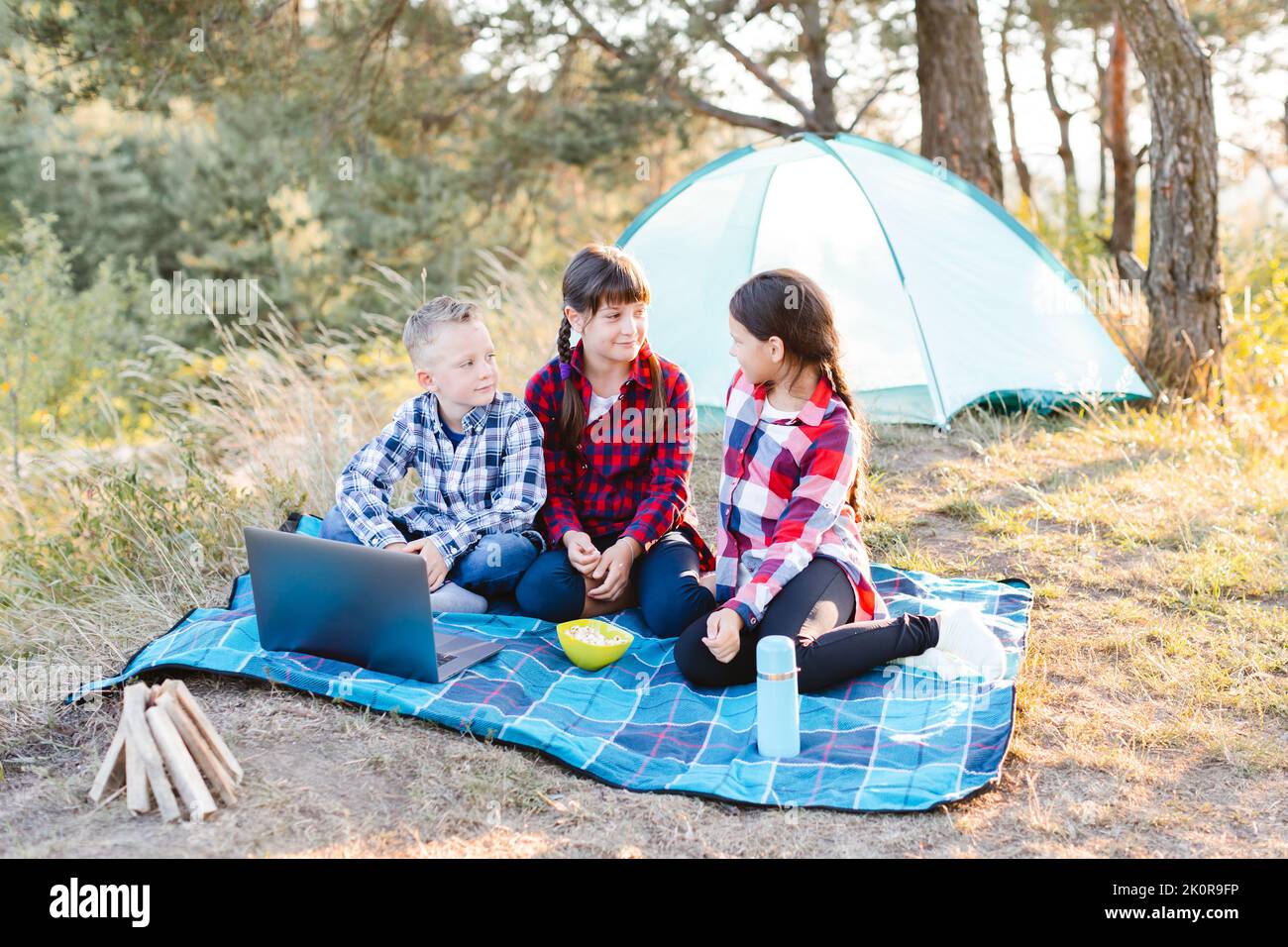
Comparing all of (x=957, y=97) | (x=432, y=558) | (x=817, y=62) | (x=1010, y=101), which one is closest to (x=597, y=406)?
(x=432, y=558)

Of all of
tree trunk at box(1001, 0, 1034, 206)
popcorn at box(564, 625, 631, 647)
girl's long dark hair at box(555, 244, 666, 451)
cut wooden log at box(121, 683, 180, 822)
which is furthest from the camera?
tree trunk at box(1001, 0, 1034, 206)

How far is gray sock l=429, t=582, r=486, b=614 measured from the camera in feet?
10.2

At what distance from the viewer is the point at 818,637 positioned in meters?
2.63

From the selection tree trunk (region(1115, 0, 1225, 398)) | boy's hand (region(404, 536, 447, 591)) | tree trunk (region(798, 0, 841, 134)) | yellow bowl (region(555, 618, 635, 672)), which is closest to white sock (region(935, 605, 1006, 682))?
yellow bowl (region(555, 618, 635, 672))

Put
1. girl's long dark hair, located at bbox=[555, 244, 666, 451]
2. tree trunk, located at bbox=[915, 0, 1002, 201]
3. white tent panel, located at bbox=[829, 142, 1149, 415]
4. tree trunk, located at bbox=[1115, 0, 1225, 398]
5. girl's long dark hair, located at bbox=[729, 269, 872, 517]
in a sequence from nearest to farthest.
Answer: girl's long dark hair, located at bbox=[729, 269, 872, 517]
girl's long dark hair, located at bbox=[555, 244, 666, 451]
white tent panel, located at bbox=[829, 142, 1149, 415]
tree trunk, located at bbox=[1115, 0, 1225, 398]
tree trunk, located at bbox=[915, 0, 1002, 201]

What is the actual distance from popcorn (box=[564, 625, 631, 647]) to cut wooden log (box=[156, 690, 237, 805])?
0.97 m

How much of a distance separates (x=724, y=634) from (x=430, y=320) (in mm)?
1218

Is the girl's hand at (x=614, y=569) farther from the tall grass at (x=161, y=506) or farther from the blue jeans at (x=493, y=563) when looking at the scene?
the tall grass at (x=161, y=506)

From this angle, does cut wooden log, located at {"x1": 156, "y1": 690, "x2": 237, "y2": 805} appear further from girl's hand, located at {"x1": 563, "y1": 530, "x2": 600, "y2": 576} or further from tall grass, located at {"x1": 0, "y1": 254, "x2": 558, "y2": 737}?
girl's hand, located at {"x1": 563, "y1": 530, "x2": 600, "y2": 576}

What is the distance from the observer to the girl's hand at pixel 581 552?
10.0 feet

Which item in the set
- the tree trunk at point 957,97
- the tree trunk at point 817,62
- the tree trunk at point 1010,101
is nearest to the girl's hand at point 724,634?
the tree trunk at point 957,97

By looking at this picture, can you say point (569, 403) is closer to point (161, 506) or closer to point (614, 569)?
point (614, 569)

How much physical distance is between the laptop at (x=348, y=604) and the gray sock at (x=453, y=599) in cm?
33

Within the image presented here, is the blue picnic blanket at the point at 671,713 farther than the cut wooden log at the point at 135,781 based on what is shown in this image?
Yes
